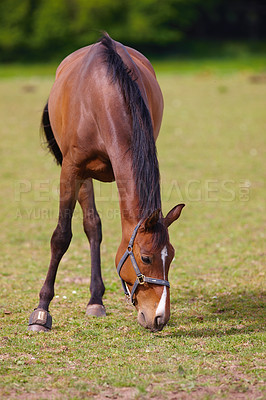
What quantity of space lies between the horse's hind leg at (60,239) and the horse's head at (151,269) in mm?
1100

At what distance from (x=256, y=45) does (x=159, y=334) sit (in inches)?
1657

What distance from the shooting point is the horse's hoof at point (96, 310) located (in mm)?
5238

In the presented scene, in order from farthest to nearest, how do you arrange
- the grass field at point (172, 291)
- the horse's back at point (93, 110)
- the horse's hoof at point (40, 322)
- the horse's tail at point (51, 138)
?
the horse's tail at point (51, 138) → the horse's hoof at point (40, 322) → the horse's back at point (93, 110) → the grass field at point (172, 291)

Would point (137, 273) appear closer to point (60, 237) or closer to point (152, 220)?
point (152, 220)

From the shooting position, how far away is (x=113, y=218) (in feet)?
30.1

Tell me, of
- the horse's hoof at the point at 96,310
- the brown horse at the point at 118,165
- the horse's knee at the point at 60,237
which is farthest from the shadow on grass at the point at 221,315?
the horse's knee at the point at 60,237

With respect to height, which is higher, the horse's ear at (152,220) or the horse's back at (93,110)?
the horse's back at (93,110)

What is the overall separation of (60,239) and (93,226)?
584 mm

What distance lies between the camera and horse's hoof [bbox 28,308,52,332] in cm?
484

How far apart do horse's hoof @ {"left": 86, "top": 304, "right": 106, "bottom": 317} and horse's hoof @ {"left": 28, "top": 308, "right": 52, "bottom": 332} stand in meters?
0.48

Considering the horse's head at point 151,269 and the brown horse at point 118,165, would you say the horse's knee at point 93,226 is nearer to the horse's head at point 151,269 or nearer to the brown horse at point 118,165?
the brown horse at point 118,165

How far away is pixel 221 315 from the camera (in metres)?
5.17

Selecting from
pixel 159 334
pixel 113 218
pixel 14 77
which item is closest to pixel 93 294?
pixel 159 334

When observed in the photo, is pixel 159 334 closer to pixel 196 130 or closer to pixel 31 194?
pixel 31 194
